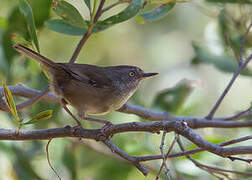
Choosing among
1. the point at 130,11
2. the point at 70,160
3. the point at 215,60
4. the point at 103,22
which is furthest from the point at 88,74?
the point at 215,60

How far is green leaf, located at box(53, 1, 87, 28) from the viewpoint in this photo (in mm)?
4227

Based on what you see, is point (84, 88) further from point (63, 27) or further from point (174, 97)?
point (174, 97)

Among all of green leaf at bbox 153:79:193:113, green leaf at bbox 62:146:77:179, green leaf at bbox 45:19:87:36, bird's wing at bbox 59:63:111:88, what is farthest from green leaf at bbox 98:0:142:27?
green leaf at bbox 62:146:77:179

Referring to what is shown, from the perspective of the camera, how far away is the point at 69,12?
14.1ft

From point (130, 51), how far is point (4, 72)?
382 centimetres

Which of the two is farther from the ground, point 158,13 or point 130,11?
point 158,13

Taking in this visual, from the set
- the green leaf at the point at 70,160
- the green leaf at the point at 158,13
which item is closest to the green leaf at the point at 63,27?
the green leaf at the point at 158,13

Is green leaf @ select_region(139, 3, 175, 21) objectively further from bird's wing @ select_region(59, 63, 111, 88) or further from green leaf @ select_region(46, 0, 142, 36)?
bird's wing @ select_region(59, 63, 111, 88)

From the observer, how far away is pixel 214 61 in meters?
6.52

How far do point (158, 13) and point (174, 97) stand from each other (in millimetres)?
1634

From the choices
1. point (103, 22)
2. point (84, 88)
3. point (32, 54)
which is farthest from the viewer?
point (84, 88)

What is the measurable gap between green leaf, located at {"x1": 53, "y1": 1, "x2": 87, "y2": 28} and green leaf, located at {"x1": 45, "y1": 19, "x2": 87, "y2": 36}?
19.7 inches

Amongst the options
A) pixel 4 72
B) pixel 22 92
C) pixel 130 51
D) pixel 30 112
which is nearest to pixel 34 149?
pixel 30 112

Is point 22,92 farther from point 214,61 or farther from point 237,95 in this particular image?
point 237,95
